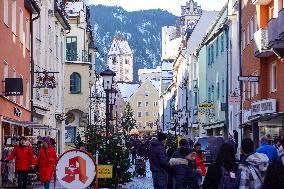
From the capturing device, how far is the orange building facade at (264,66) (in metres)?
34.2

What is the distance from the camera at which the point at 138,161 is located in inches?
1453

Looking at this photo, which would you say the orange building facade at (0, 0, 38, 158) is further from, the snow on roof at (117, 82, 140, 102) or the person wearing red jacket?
the snow on roof at (117, 82, 140, 102)

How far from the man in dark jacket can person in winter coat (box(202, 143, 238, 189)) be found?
14.7ft

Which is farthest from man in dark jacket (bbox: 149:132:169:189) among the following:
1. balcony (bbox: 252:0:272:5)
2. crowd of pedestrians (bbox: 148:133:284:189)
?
balcony (bbox: 252:0:272:5)

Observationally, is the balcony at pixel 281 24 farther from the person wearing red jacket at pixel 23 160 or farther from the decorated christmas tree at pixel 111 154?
the person wearing red jacket at pixel 23 160

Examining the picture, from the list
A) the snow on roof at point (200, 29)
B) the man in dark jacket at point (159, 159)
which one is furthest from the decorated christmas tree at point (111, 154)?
the snow on roof at point (200, 29)

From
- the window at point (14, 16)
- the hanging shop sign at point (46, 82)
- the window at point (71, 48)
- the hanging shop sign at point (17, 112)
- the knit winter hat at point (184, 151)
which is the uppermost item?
the window at point (71, 48)

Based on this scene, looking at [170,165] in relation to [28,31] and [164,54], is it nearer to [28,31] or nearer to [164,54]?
[28,31]

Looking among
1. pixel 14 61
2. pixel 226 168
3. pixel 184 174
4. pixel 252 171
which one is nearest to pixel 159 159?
pixel 184 174

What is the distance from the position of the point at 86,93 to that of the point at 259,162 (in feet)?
180

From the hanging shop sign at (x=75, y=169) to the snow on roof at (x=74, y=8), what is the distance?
5258 centimetres

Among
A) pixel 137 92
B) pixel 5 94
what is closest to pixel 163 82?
pixel 137 92

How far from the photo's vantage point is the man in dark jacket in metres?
17.6

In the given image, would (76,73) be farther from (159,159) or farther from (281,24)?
(159,159)
